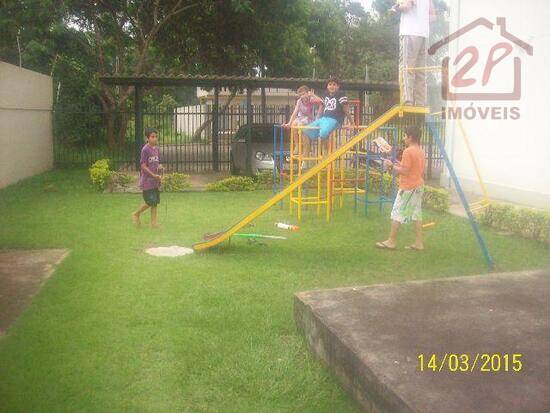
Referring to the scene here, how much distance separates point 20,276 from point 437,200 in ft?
25.2

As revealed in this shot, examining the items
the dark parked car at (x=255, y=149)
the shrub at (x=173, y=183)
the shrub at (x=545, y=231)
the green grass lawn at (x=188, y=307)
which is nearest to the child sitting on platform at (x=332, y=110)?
the green grass lawn at (x=188, y=307)

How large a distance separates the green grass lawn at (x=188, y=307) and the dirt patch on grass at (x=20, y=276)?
14cm

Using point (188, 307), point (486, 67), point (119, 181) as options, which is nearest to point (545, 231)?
point (486, 67)

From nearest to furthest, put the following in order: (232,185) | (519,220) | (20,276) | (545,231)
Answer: (20,276) < (545,231) < (519,220) < (232,185)

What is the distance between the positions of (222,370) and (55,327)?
1710mm

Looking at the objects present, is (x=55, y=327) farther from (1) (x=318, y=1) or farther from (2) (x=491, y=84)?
(1) (x=318, y=1)

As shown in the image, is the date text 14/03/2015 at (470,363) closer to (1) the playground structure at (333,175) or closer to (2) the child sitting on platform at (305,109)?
(1) the playground structure at (333,175)

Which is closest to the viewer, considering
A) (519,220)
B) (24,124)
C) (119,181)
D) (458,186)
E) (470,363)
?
(470,363)

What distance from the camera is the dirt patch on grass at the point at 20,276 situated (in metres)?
5.50

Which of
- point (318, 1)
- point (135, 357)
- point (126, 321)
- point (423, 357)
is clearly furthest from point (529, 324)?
point (318, 1)

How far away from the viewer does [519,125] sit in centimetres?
1159

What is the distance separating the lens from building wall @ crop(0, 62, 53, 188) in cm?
1414

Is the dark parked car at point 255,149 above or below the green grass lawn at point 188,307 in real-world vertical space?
above

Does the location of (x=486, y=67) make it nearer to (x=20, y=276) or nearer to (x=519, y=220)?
(x=519, y=220)
